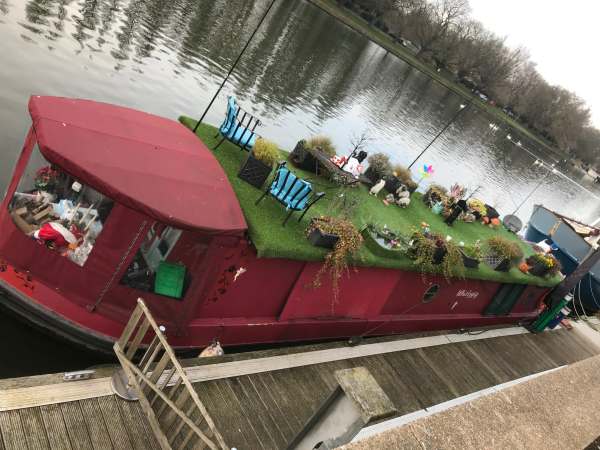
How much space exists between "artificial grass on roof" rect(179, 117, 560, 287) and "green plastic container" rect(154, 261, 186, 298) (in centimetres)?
124

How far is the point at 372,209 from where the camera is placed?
34.9ft

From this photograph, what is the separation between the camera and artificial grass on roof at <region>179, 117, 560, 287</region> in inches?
294

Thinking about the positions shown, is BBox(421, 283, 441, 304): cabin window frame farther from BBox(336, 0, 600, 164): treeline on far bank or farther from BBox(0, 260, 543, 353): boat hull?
BBox(336, 0, 600, 164): treeline on far bank

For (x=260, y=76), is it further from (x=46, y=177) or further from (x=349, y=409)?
(x=349, y=409)

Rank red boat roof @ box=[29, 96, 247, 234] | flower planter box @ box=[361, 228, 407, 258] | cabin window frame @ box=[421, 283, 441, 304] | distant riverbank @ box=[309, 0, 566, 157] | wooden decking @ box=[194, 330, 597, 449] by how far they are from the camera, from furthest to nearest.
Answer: distant riverbank @ box=[309, 0, 566, 157] → cabin window frame @ box=[421, 283, 441, 304] → flower planter box @ box=[361, 228, 407, 258] → wooden decking @ box=[194, 330, 597, 449] → red boat roof @ box=[29, 96, 247, 234]

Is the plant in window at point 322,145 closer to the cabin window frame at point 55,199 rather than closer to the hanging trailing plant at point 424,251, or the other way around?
the hanging trailing plant at point 424,251

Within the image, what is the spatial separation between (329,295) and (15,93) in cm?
1278

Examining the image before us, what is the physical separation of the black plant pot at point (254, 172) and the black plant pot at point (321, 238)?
145cm

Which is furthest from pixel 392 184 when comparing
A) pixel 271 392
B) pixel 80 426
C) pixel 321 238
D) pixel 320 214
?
pixel 80 426

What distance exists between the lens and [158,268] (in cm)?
668

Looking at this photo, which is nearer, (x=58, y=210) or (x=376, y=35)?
(x=58, y=210)

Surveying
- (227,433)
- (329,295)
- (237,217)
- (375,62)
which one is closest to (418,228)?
(329,295)

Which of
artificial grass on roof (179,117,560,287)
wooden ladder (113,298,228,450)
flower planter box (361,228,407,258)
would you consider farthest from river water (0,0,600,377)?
flower planter box (361,228,407,258)

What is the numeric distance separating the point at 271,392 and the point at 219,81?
20.3 m
